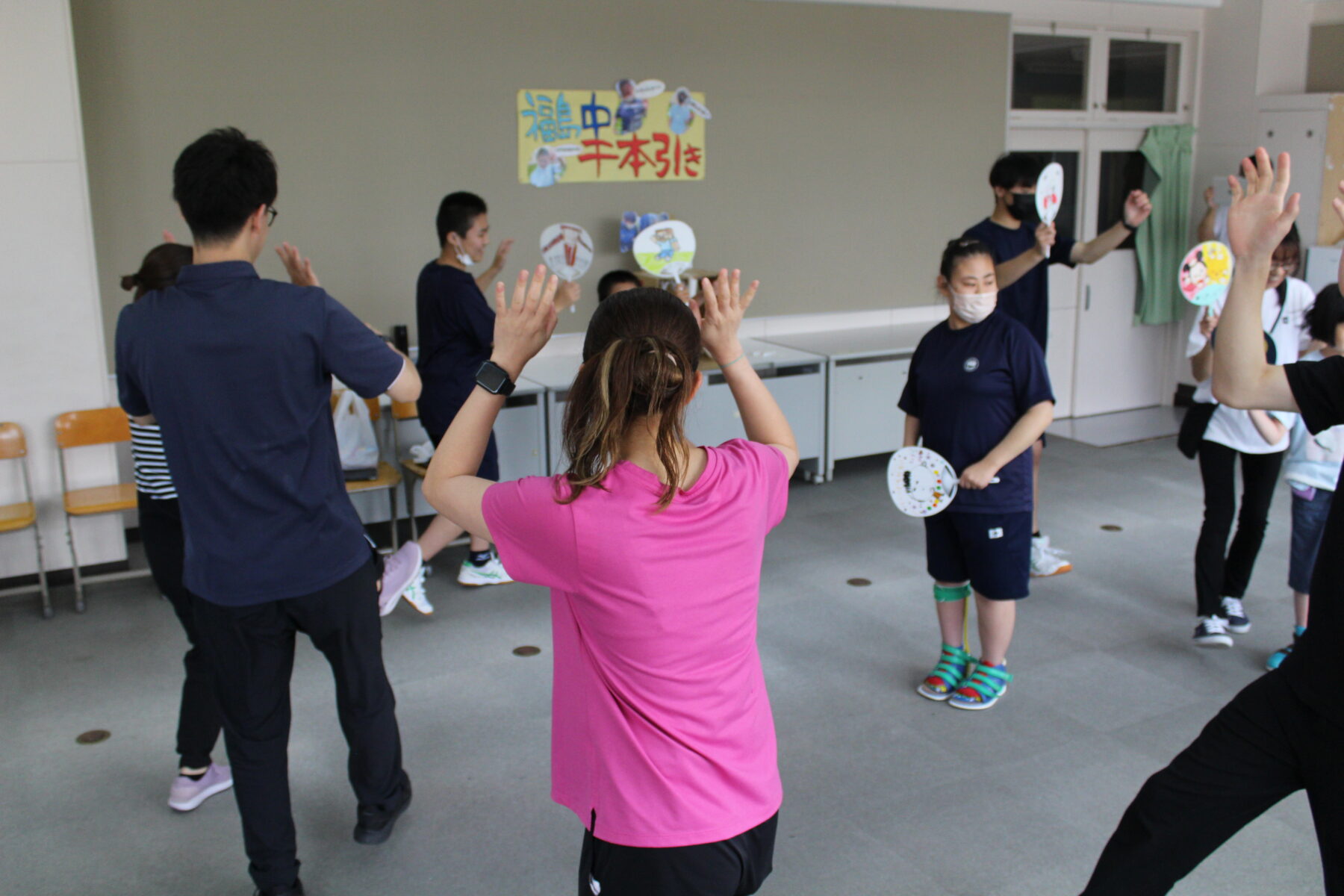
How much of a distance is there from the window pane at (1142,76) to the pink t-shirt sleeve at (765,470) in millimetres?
6806

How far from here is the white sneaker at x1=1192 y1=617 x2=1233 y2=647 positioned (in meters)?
3.93

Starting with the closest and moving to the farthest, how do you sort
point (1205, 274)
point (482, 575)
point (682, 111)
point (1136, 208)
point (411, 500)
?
point (1205, 274) < point (1136, 208) < point (482, 575) < point (411, 500) < point (682, 111)

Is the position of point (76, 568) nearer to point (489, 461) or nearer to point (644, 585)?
point (489, 461)

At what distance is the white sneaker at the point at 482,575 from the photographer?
15.4ft

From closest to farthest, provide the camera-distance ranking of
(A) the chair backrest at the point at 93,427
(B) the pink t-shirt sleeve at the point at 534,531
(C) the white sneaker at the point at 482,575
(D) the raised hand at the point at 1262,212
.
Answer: (B) the pink t-shirt sleeve at the point at 534,531, (D) the raised hand at the point at 1262,212, (A) the chair backrest at the point at 93,427, (C) the white sneaker at the point at 482,575

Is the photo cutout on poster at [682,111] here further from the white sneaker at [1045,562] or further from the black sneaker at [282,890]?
the black sneaker at [282,890]

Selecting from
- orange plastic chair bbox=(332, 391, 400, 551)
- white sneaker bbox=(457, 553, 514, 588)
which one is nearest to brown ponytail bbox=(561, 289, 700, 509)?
white sneaker bbox=(457, 553, 514, 588)

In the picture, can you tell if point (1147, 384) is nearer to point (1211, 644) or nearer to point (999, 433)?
point (1211, 644)

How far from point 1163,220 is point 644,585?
23.9 ft

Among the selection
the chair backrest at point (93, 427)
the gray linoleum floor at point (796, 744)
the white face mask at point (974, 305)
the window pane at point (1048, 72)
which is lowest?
the gray linoleum floor at point (796, 744)

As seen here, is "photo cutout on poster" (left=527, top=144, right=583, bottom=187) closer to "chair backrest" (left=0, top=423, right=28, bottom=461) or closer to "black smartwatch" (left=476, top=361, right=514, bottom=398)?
"chair backrest" (left=0, top=423, right=28, bottom=461)

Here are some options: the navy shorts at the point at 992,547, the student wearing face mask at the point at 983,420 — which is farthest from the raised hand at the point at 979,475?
the navy shorts at the point at 992,547

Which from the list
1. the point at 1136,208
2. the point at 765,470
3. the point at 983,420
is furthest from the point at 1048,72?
the point at 765,470

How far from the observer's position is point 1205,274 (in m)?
3.82
